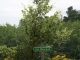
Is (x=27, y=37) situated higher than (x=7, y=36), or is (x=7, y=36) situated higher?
(x=7, y=36)

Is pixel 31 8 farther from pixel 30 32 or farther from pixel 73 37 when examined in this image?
pixel 73 37

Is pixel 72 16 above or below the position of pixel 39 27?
above

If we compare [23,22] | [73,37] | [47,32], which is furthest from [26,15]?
[73,37]

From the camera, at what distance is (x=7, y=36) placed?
46594 mm

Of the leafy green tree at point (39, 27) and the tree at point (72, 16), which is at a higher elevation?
the tree at point (72, 16)

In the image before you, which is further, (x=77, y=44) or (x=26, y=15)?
(x=77, y=44)

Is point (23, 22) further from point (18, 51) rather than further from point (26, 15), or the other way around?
point (18, 51)

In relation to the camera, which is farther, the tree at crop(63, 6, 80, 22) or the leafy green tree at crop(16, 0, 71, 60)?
the tree at crop(63, 6, 80, 22)

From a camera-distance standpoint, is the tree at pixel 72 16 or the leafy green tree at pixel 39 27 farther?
the tree at pixel 72 16

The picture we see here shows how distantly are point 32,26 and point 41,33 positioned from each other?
0.53m

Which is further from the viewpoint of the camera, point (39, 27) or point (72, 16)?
point (72, 16)

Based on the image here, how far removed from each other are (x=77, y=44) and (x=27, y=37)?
113ft

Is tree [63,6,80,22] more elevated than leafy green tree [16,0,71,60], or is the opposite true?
tree [63,6,80,22]

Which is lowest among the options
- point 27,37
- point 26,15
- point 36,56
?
point 36,56
